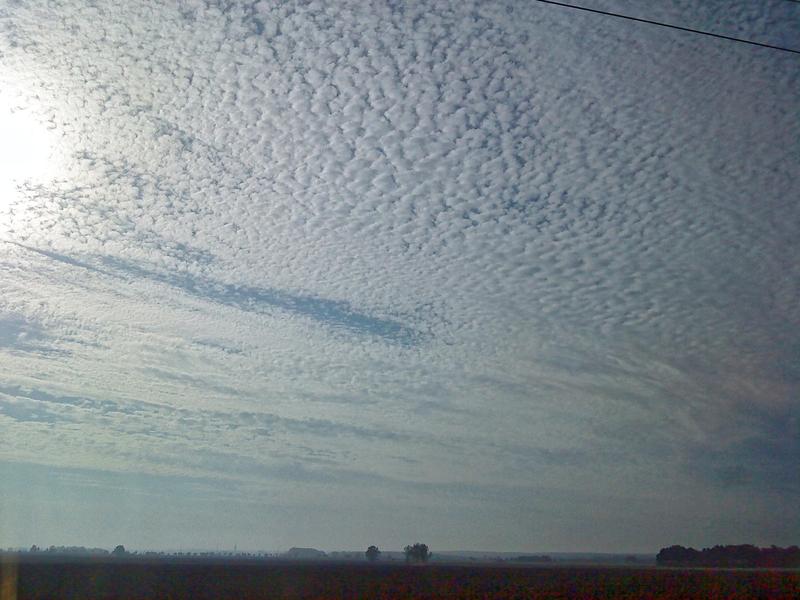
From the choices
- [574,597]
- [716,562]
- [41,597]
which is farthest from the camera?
[716,562]

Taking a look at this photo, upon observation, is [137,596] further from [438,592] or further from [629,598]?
[629,598]

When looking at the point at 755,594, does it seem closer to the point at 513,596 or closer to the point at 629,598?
the point at 629,598

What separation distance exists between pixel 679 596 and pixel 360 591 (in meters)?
22.1

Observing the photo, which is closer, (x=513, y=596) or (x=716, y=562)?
(x=513, y=596)

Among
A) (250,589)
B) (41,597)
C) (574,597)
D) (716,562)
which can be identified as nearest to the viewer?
(41,597)

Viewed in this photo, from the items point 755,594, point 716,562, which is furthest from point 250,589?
point 716,562

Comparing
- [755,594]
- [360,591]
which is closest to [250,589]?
[360,591]

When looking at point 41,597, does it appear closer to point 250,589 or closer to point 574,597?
point 250,589

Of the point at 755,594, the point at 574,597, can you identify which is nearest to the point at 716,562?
the point at 755,594

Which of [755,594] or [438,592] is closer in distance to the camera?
[438,592]

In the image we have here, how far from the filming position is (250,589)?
53.7 meters

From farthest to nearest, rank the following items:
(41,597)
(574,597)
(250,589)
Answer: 1. (250,589)
2. (574,597)
3. (41,597)

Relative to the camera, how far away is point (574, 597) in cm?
4900

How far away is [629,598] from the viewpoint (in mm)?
49594
